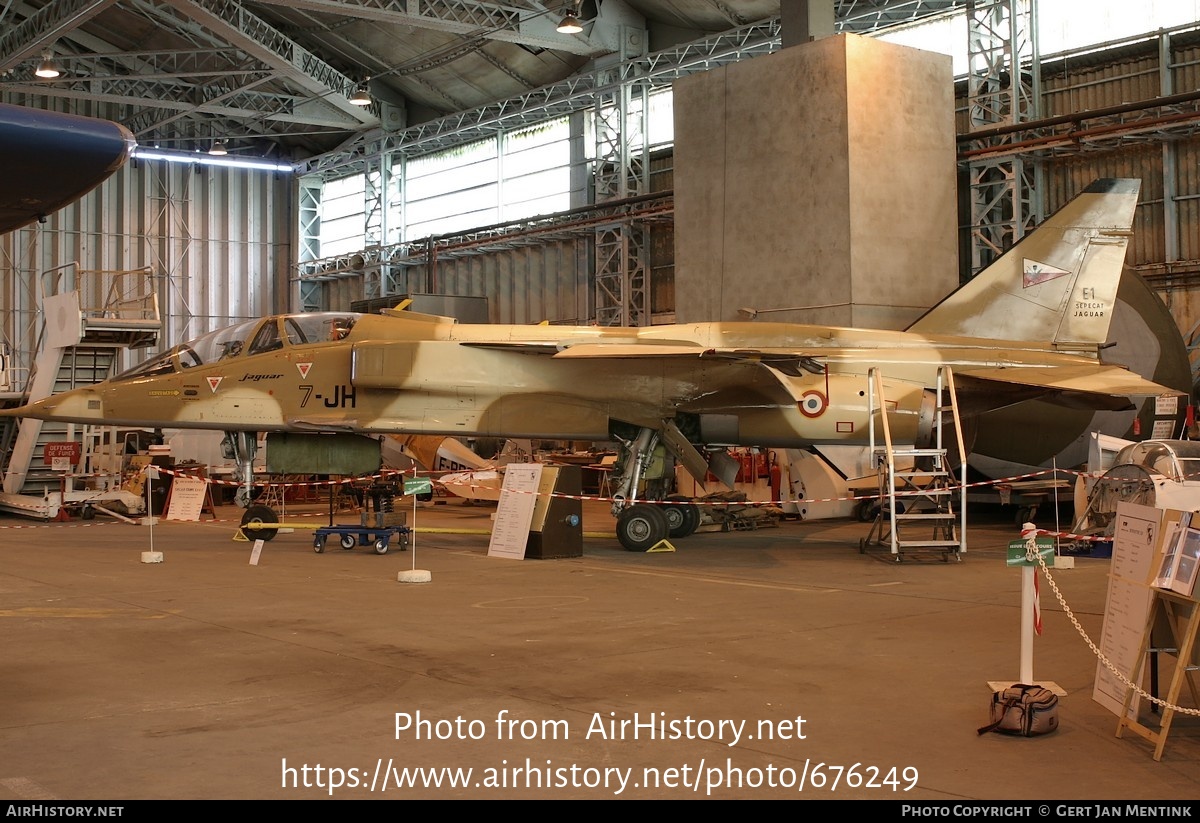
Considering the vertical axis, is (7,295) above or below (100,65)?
below

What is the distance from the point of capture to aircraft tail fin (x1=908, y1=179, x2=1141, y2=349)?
14.8 meters

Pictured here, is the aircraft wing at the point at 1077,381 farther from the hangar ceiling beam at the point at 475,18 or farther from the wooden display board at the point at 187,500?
the hangar ceiling beam at the point at 475,18

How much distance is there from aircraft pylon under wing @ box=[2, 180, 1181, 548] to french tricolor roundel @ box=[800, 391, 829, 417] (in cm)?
2

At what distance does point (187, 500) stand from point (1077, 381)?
11.3 meters

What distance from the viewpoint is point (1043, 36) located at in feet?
72.3

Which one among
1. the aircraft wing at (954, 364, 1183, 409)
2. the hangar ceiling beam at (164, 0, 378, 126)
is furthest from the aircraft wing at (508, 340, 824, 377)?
the hangar ceiling beam at (164, 0, 378, 126)

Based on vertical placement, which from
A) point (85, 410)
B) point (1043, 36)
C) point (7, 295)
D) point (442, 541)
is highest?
point (1043, 36)

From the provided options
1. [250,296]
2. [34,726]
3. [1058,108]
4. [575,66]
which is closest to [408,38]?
[575,66]

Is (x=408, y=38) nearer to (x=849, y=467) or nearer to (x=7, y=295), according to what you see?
(x=7, y=295)

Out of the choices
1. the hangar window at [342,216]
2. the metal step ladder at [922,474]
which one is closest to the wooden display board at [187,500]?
the metal step ladder at [922,474]

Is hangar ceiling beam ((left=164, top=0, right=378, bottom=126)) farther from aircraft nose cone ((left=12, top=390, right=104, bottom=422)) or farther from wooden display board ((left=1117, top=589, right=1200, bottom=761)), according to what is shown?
wooden display board ((left=1117, top=589, right=1200, bottom=761))

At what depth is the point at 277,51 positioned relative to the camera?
29531 mm

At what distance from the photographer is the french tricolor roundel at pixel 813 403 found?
14000 mm

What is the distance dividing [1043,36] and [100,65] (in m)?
25.9
